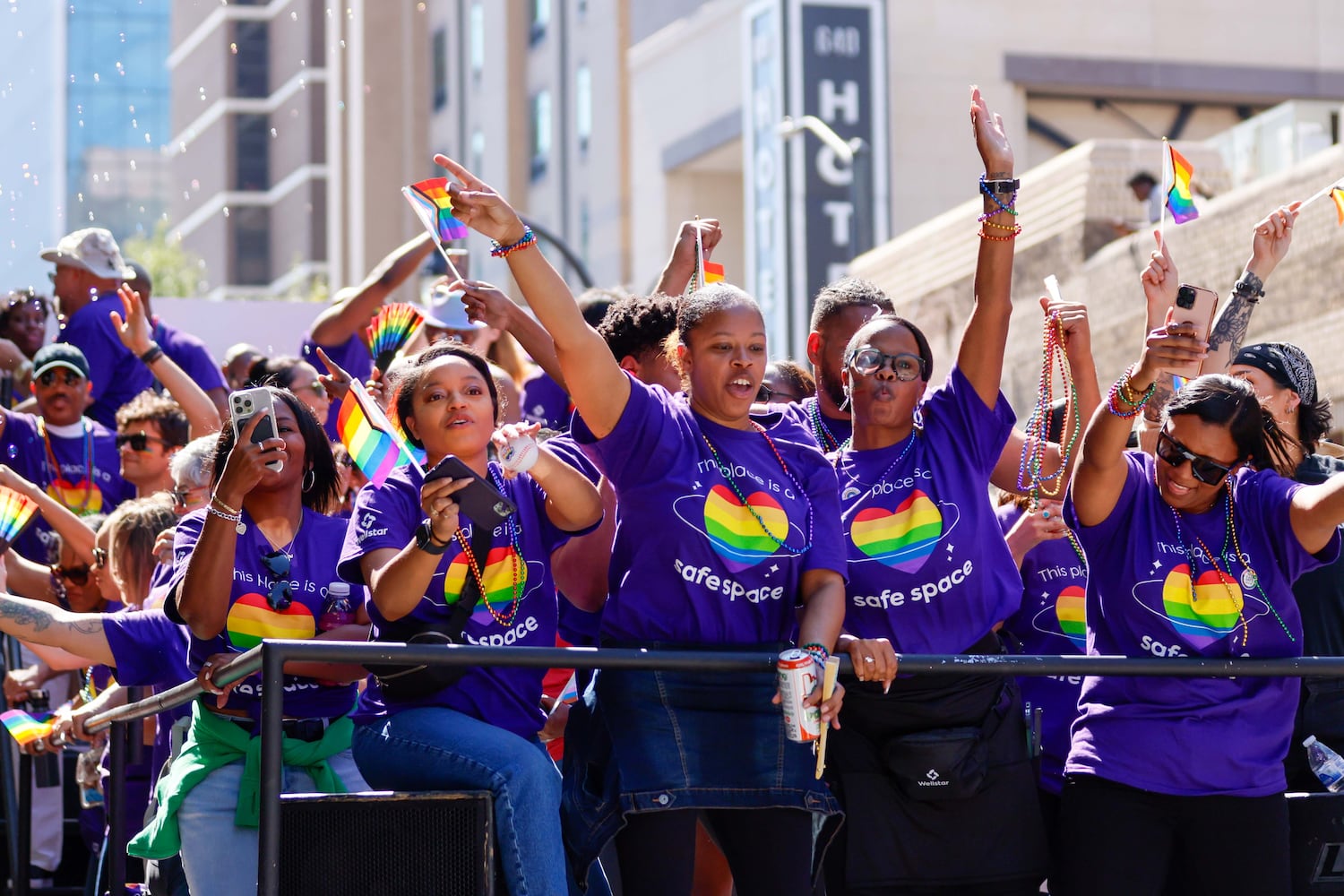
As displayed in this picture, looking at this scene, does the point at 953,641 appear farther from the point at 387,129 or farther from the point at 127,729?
the point at 387,129

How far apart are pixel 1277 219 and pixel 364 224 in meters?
49.3

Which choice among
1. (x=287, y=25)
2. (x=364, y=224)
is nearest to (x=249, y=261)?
(x=287, y=25)

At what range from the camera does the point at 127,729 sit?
241 inches

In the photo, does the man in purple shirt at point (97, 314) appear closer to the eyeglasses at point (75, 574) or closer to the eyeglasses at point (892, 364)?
the eyeglasses at point (75, 574)

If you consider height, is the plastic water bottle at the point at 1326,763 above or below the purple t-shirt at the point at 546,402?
below

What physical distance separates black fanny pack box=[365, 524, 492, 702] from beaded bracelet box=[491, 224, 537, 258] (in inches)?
24.1

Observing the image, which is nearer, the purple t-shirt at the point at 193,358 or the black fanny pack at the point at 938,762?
the black fanny pack at the point at 938,762

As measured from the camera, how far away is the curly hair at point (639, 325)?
16.8ft

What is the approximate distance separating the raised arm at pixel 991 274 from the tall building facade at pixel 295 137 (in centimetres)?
4613

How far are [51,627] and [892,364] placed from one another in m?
2.26

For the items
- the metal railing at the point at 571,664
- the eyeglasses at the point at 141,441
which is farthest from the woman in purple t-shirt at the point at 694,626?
the eyeglasses at the point at 141,441

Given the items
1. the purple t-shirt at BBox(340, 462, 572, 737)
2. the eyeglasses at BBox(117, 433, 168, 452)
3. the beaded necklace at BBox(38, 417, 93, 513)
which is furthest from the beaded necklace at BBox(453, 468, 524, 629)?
the beaded necklace at BBox(38, 417, 93, 513)

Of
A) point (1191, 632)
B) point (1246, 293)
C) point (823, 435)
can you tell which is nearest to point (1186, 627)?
point (1191, 632)

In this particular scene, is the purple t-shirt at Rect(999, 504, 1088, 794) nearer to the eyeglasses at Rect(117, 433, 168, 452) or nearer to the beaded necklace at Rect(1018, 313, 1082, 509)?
the beaded necklace at Rect(1018, 313, 1082, 509)
